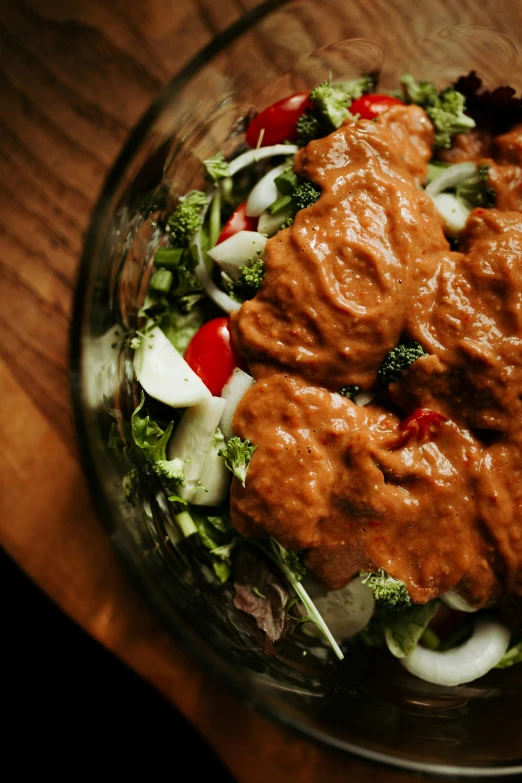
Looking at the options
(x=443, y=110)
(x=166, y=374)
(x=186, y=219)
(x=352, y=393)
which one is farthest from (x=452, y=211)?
(x=166, y=374)

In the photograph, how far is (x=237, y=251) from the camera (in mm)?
2400

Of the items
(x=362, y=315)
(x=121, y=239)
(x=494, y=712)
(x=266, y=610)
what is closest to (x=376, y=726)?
(x=494, y=712)

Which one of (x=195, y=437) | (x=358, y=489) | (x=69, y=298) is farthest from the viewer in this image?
(x=69, y=298)

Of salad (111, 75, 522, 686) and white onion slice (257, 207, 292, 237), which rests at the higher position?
white onion slice (257, 207, 292, 237)

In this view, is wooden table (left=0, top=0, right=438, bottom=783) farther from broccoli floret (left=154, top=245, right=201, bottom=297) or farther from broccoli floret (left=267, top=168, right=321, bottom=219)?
broccoli floret (left=267, top=168, right=321, bottom=219)

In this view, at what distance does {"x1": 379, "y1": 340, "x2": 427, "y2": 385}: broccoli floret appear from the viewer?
2217 millimetres

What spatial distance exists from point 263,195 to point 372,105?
1.72 ft

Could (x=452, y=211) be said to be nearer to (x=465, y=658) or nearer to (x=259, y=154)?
(x=259, y=154)

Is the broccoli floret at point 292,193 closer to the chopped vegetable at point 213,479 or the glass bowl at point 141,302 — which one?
the glass bowl at point 141,302

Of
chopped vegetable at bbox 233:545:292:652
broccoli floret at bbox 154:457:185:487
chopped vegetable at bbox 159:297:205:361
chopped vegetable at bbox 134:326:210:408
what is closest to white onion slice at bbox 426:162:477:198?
chopped vegetable at bbox 159:297:205:361

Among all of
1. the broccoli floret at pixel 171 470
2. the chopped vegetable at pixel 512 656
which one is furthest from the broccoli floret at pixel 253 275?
the chopped vegetable at pixel 512 656

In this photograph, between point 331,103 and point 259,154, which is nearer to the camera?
point 331,103

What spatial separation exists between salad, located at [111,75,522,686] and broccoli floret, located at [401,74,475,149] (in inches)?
3.8

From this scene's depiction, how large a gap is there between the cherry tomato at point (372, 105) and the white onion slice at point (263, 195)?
341 millimetres
